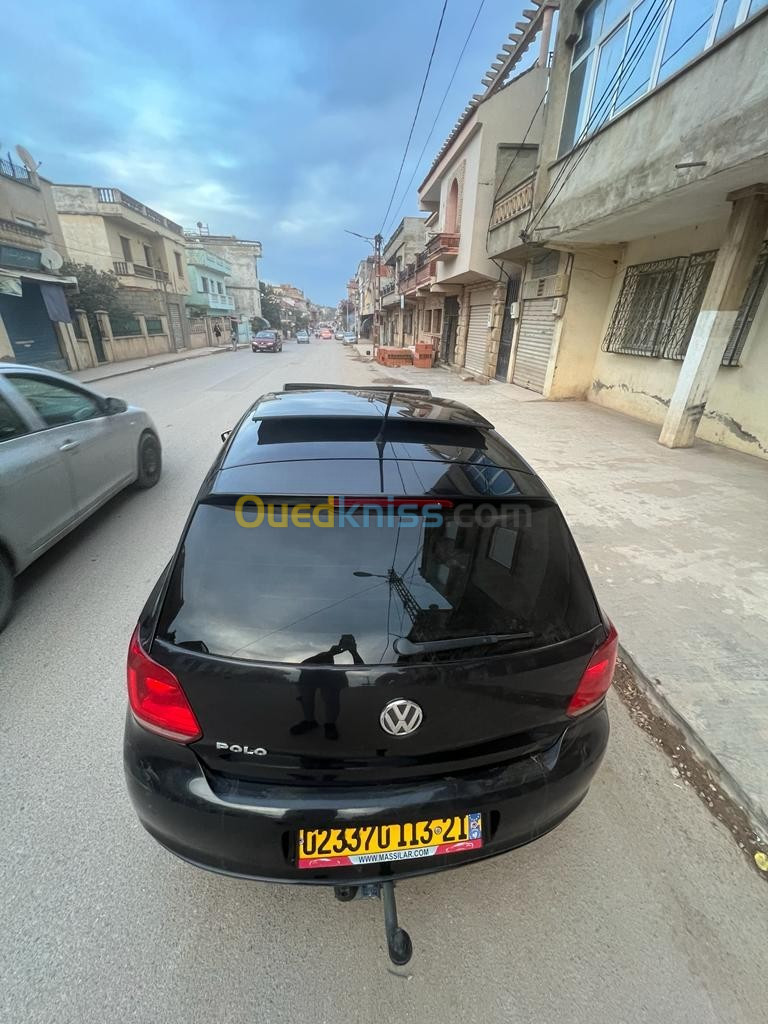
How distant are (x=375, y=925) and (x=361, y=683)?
93 centimetres

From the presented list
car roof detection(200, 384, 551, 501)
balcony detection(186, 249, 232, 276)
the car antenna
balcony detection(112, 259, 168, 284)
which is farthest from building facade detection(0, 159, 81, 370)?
balcony detection(186, 249, 232, 276)

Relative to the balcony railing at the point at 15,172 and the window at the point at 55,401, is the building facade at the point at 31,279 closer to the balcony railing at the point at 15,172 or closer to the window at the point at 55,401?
the balcony railing at the point at 15,172

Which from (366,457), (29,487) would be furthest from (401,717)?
(29,487)

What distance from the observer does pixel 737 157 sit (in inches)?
184

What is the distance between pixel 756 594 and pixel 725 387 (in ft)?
17.3

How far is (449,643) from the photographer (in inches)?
50.9

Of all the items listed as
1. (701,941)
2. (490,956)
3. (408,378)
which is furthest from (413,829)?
(408,378)

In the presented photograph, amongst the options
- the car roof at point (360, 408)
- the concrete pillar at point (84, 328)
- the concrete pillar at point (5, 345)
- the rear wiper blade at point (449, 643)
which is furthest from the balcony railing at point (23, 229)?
the rear wiper blade at point (449, 643)

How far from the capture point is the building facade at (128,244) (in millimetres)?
22656

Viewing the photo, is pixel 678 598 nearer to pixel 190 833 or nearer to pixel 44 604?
pixel 190 833

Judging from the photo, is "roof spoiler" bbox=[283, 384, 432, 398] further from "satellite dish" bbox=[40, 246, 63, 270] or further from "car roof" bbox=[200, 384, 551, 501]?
"satellite dish" bbox=[40, 246, 63, 270]

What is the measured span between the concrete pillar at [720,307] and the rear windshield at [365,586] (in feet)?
21.8

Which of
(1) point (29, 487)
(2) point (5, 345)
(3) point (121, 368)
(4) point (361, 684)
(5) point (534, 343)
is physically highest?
(5) point (534, 343)

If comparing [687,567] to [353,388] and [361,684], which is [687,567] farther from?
[361,684]
